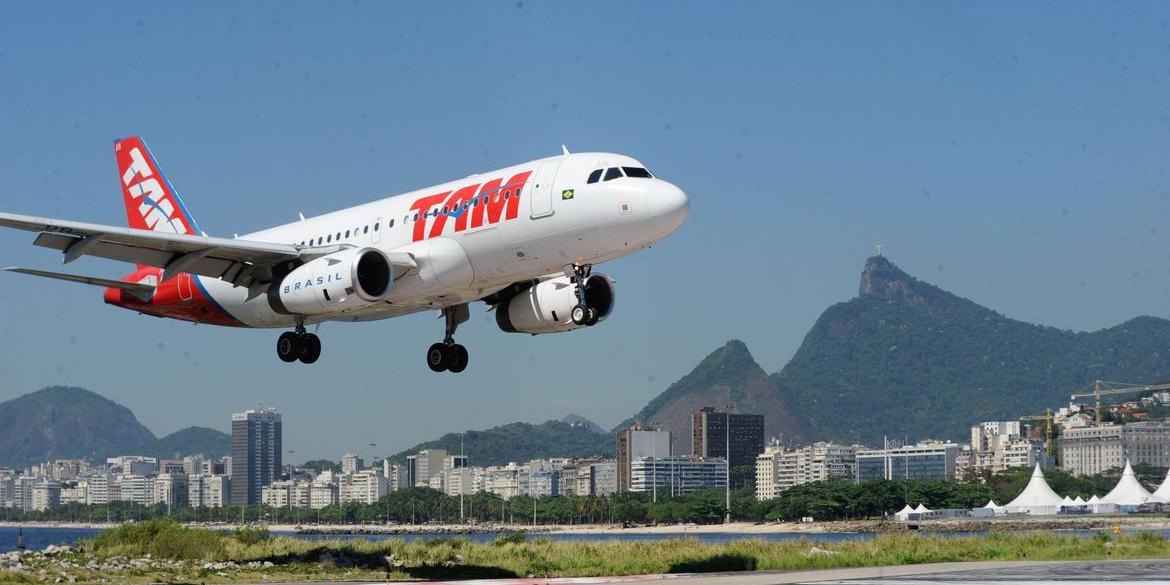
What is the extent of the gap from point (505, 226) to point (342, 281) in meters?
4.92

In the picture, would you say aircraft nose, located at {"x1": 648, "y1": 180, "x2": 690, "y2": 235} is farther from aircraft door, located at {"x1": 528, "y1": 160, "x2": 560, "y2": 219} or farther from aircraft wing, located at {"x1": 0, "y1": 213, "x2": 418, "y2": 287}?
aircraft wing, located at {"x1": 0, "y1": 213, "x2": 418, "y2": 287}

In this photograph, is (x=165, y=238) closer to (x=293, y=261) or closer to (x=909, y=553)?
(x=293, y=261)

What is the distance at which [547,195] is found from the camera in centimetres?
3988

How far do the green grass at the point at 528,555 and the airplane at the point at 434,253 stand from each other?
1393cm

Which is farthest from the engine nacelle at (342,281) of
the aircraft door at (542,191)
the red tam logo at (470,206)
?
the aircraft door at (542,191)

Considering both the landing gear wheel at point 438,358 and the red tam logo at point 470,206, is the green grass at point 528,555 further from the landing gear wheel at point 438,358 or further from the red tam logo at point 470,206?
the red tam logo at point 470,206

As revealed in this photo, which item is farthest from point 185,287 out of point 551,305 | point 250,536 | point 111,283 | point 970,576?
point 250,536

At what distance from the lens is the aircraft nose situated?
126ft

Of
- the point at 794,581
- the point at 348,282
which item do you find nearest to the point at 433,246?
the point at 348,282

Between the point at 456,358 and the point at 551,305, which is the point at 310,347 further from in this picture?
the point at 551,305

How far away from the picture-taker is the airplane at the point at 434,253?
129 ft

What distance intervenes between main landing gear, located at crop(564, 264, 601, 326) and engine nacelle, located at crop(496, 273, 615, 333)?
89 centimetres

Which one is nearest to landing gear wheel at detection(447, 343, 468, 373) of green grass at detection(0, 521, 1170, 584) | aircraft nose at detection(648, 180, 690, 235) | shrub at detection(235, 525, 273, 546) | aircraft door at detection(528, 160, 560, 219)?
aircraft door at detection(528, 160, 560, 219)

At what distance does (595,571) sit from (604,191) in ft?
98.9
